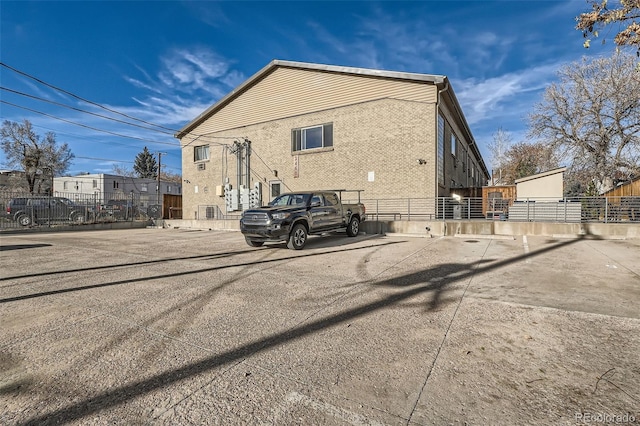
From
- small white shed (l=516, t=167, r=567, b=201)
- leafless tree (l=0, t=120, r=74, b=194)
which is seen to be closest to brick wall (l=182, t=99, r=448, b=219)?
small white shed (l=516, t=167, r=567, b=201)

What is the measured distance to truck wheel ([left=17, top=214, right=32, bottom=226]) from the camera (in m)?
17.5

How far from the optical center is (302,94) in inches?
737

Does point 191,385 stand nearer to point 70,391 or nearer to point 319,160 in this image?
point 70,391

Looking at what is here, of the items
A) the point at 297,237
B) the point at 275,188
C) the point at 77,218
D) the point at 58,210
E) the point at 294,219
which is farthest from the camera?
the point at 275,188

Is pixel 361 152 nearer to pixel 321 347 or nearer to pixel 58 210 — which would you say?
pixel 321 347

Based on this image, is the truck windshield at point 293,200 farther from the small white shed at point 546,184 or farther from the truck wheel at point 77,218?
the truck wheel at point 77,218

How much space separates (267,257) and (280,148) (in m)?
12.6

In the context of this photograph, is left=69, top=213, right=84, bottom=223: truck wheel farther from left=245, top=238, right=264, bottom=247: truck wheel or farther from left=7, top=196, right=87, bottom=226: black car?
left=245, top=238, right=264, bottom=247: truck wheel

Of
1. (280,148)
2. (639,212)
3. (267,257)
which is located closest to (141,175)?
(280,148)

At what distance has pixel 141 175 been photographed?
73500 millimetres

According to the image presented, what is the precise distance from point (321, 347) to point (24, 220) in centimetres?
2203

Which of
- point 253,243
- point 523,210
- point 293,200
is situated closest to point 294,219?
point 293,200

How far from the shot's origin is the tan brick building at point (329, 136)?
15383mm

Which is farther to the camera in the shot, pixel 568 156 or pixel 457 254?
pixel 568 156
